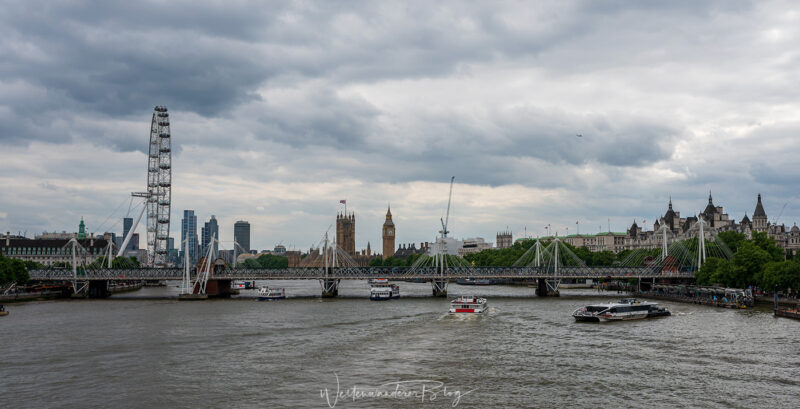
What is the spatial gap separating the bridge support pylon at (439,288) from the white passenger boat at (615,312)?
49.8 meters

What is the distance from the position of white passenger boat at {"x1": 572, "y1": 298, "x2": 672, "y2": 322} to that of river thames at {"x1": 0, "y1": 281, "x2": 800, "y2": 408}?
7.82ft

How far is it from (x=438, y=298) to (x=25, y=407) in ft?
300

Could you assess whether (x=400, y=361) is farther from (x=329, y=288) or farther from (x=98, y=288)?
(x=98, y=288)

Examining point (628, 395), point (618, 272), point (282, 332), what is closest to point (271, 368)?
point (282, 332)

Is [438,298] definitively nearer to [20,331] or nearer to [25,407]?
[20,331]

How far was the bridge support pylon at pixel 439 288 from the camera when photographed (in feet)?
424

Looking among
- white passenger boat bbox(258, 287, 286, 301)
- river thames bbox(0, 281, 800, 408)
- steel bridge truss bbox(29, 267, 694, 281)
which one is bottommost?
river thames bbox(0, 281, 800, 408)

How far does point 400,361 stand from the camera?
165 ft

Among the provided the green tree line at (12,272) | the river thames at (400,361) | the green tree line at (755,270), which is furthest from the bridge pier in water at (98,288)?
the green tree line at (755,270)

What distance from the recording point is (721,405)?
3741cm

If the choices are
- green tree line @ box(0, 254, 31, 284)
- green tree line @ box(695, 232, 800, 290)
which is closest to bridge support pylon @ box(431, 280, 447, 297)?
green tree line @ box(695, 232, 800, 290)

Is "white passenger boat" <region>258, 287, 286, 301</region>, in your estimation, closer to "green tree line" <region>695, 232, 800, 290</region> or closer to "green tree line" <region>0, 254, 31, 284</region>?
"green tree line" <region>0, 254, 31, 284</region>

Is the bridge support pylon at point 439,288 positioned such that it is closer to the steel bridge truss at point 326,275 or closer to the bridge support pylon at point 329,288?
the steel bridge truss at point 326,275

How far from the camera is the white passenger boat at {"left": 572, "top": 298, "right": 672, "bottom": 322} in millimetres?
79438
